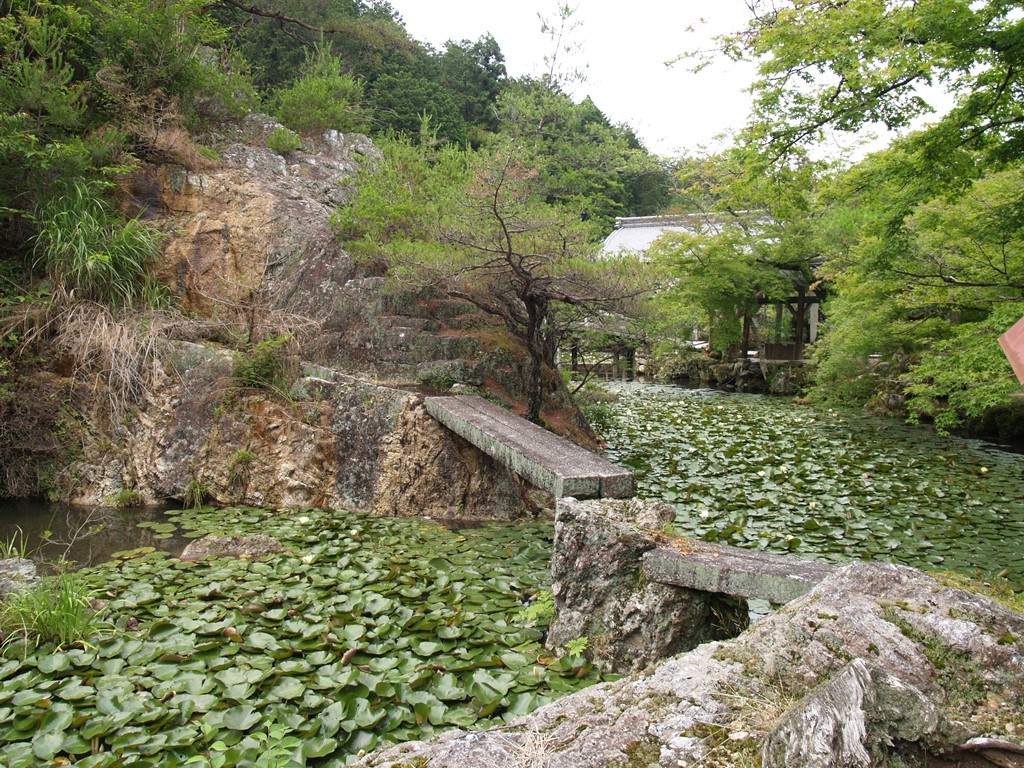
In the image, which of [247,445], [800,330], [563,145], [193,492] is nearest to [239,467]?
[247,445]

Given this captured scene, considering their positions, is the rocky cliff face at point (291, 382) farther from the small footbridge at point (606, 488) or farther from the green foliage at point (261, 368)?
the small footbridge at point (606, 488)

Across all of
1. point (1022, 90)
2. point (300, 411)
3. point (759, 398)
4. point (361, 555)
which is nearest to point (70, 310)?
point (300, 411)

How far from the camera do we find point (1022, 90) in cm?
471

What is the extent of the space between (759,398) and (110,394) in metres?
12.6

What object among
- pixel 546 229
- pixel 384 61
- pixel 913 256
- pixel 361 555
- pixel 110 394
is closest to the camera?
pixel 361 555

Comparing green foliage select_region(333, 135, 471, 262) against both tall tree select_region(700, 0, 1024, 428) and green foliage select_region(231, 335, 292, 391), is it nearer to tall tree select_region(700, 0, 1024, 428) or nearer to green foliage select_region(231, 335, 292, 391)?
green foliage select_region(231, 335, 292, 391)

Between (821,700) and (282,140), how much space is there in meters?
9.34

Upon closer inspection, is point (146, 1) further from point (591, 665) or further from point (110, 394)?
point (591, 665)

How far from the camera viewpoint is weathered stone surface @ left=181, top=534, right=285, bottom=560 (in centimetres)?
411

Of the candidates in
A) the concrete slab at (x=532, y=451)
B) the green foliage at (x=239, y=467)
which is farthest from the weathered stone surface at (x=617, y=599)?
the green foliage at (x=239, y=467)

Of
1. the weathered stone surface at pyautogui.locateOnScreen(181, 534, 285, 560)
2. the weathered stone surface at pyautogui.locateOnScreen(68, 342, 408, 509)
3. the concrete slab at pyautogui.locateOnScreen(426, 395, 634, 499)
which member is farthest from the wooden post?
the weathered stone surface at pyautogui.locateOnScreen(181, 534, 285, 560)

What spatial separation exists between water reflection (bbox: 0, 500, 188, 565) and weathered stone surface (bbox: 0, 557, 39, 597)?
63cm

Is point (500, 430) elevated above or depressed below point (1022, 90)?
below

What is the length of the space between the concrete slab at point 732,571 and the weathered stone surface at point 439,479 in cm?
243
